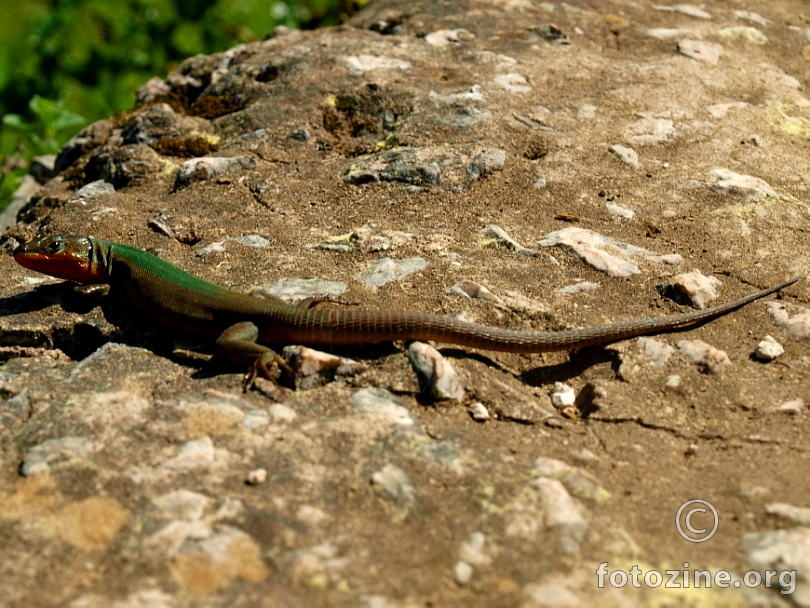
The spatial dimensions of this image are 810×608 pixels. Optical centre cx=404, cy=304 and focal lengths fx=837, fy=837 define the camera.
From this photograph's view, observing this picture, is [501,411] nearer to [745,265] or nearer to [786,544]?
[786,544]

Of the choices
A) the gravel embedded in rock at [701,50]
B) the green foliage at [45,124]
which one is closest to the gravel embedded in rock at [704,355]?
the gravel embedded in rock at [701,50]

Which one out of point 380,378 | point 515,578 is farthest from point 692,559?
point 380,378

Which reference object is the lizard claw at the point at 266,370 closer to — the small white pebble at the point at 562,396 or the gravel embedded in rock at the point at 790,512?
the small white pebble at the point at 562,396

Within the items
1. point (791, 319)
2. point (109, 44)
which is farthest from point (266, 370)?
point (109, 44)

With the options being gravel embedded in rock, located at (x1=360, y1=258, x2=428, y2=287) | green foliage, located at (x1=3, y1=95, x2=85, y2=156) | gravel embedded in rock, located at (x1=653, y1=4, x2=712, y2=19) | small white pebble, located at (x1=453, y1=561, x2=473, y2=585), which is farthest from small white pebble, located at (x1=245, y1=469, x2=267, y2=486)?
gravel embedded in rock, located at (x1=653, y1=4, x2=712, y2=19)

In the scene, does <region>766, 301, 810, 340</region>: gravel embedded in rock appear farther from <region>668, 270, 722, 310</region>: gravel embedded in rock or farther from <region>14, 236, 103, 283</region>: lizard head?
<region>14, 236, 103, 283</region>: lizard head

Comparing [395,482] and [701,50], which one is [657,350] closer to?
[395,482]

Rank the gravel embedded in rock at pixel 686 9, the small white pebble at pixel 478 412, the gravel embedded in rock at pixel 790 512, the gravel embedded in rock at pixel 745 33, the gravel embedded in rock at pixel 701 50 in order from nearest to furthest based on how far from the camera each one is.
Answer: the gravel embedded in rock at pixel 790 512 → the small white pebble at pixel 478 412 → the gravel embedded in rock at pixel 701 50 → the gravel embedded in rock at pixel 745 33 → the gravel embedded in rock at pixel 686 9
